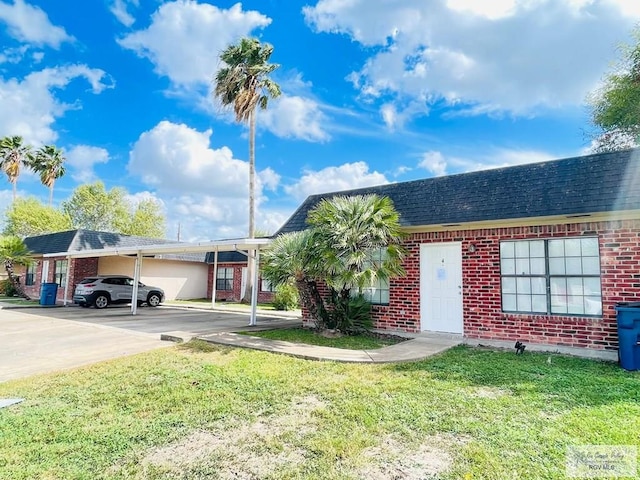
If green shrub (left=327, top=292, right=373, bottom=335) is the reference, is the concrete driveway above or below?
below

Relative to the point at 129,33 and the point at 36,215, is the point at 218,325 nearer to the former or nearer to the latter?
the point at 129,33

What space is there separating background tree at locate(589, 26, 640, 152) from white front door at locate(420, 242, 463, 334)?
20.0 meters

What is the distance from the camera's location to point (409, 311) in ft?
30.4

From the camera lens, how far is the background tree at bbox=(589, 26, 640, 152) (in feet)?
68.7

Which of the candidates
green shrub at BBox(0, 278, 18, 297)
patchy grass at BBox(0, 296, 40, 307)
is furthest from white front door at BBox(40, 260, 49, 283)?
green shrub at BBox(0, 278, 18, 297)

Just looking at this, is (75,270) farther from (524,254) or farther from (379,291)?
(524,254)

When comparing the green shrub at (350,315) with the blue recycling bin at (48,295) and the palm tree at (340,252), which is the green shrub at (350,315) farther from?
the blue recycling bin at (48,295)

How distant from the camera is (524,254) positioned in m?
8.01

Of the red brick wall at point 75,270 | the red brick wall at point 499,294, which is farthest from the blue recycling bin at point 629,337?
the red brick wall at point 75,270

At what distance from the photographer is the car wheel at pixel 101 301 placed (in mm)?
18406

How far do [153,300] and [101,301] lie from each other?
8.28 ft

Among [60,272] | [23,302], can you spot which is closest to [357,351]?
[23,302]

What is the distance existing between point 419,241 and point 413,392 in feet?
16.7

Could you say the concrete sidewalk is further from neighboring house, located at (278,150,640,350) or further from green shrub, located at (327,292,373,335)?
green shrub, located at (327,292,373,335)
